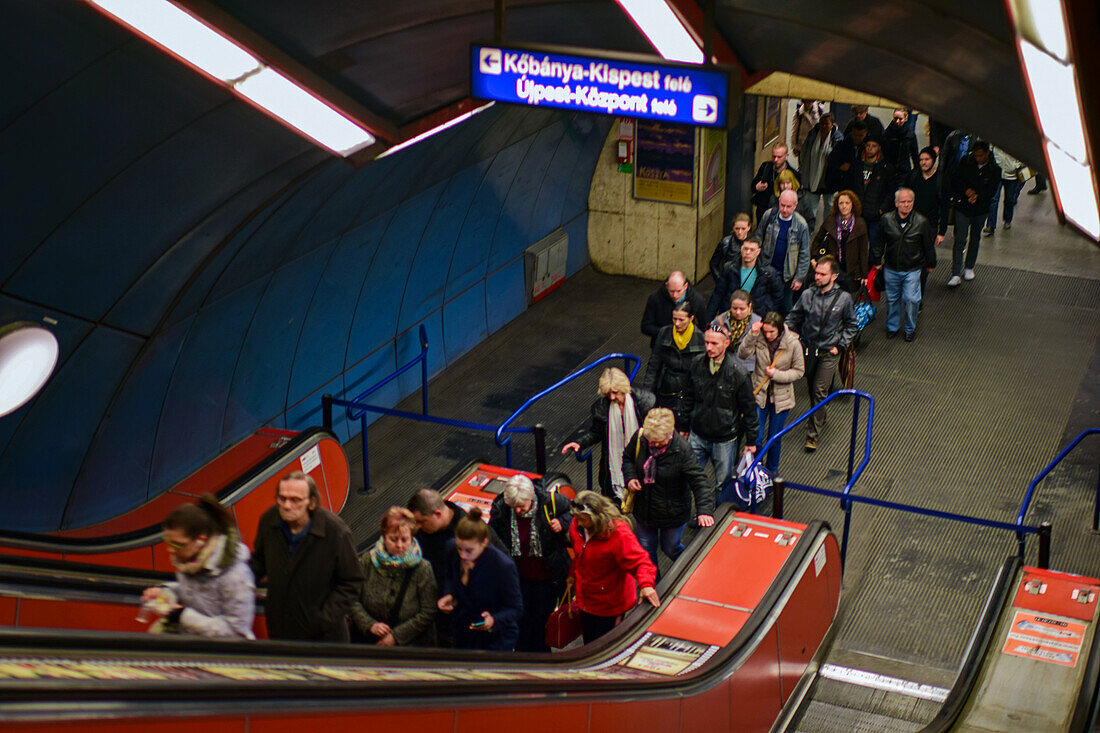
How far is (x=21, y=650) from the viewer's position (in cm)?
391

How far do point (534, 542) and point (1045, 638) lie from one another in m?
3.18

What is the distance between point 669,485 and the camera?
8.51m

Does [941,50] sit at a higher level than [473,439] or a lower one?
higher

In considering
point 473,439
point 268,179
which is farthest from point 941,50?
point 473,439

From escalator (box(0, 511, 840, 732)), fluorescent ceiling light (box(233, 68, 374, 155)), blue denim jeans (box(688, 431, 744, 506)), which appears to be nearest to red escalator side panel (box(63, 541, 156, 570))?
fluorescent ceiling light (box(233, 68, 374, 155))

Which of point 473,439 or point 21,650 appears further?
point 473,439

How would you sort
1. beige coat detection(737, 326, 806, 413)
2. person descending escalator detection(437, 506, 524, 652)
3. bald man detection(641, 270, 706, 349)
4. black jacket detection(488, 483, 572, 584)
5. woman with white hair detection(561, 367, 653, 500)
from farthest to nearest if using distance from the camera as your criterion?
bald man detection(641, 270, 706, 349)
beige coat detection(737, 326, 806, 413)
woman with white hair detection(561, 367, 653, 500)
black jacket detection(488, 483, 572, 584)
person descending escalator detection(437, 506, 524, 652)

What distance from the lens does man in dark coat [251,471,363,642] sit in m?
5.89

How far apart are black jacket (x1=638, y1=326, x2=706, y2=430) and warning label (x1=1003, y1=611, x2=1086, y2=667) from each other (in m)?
3.09

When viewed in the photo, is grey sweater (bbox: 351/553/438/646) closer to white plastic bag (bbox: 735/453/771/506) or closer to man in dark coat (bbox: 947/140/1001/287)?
white plastic bag (bbox: 735/453/771/506)

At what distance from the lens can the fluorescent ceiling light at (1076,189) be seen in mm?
4910

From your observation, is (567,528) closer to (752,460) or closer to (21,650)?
(752,460)

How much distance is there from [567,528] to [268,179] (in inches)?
123

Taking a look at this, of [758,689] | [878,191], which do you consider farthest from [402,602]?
[878,191]
